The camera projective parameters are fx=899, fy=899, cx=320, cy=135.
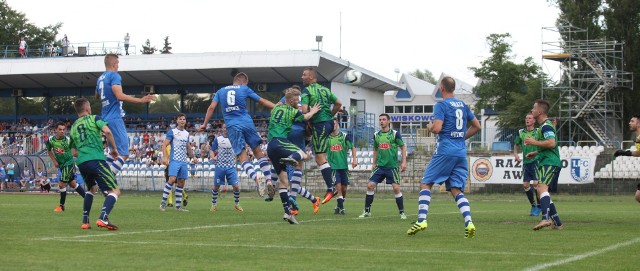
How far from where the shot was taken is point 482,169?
120 ft

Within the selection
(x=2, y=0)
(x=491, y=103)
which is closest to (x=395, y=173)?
(x=491, y=103)

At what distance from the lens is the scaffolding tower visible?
5547 cm

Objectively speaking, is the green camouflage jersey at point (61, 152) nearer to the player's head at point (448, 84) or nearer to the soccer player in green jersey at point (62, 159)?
the soccer player in green jersey at point (62, 159)

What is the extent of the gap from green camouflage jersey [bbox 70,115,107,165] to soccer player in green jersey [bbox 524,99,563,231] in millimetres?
6443

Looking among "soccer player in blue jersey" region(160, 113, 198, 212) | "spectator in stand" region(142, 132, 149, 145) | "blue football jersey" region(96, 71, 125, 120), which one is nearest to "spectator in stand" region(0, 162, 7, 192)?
"spectator in stand" region(142, 132, 149, 145)

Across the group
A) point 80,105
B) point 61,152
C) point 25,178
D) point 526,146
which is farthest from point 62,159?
point 25,178

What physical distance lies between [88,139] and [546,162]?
24.1 ft

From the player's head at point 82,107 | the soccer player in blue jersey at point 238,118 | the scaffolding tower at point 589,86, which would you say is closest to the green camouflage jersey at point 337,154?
the soccer player in blue jersey at point 238,118

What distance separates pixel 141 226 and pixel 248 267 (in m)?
6.08

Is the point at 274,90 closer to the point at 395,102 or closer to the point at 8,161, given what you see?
the point at 8,161

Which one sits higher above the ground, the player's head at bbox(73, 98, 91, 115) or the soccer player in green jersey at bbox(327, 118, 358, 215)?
the player's head at bbox(73, 98, 91, 115)

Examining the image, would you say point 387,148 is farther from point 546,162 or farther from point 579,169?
point 579,169

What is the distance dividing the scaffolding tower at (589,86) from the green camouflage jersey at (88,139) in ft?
148

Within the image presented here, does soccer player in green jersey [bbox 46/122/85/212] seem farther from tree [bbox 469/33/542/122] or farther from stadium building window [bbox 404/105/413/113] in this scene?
stadium building window [bbox 404/105/413/113]
